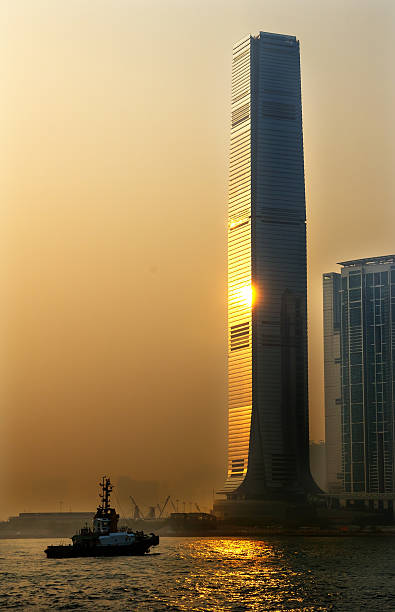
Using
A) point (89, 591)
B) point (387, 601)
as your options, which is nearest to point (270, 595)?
point (387, 601)

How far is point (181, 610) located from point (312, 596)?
26.7 meters

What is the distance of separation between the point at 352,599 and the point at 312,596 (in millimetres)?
8012

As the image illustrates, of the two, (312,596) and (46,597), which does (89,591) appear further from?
(312,596)

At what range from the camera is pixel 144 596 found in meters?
182

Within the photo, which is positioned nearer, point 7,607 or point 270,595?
point 7,607

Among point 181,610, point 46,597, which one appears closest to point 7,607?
point 46,597

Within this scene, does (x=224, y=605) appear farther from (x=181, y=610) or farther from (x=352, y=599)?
(x=352, y=599)

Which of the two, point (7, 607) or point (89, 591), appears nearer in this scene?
point (7, 607)

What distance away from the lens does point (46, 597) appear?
599 ft

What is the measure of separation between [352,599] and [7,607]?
2166 inches

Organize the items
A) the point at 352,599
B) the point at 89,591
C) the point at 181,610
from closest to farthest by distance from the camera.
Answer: the point at 181,610 < the point at 352,599 < the point at 89,591

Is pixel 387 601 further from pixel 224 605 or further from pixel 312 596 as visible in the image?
pixel 224 605

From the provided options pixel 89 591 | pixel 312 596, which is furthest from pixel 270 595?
pixel 89 591

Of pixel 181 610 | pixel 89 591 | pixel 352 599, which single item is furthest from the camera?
pixel 89 591
